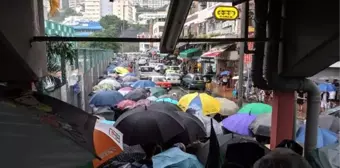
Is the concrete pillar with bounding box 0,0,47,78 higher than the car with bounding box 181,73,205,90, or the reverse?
the concrete pillar with bounding box 0,0,47,78

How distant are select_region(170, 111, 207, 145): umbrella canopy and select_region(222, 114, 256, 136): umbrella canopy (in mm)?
1646

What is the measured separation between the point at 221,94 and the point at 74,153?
2479 centimetres

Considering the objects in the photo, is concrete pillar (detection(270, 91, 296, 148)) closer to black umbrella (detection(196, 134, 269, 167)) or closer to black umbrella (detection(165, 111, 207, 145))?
black umbrella (detection(196, 134, 269, 167))

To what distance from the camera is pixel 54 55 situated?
1043 centimetres

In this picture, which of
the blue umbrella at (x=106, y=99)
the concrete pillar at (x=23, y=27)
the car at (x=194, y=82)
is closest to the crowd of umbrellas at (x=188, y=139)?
the concrete pillar at (x=23, y=27)

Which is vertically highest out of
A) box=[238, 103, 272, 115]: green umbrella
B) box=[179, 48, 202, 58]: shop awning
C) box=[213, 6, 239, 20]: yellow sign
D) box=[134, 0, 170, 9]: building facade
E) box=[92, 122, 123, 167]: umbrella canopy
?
box=[134, 0, 170, 9]: building facade

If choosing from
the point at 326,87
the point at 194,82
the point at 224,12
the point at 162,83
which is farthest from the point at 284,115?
the point at 162,83

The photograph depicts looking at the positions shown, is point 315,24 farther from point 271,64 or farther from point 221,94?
point 221,94

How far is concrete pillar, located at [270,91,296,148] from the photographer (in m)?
6.57

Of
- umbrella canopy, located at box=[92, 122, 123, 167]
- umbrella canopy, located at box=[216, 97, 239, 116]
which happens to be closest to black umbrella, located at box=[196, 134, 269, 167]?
umbrella canopy, located at box=[92, 122, 123, 167]

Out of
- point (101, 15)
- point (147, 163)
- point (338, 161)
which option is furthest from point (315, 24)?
point (101, 15)

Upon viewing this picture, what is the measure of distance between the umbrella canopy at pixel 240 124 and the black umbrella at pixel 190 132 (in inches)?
64.8

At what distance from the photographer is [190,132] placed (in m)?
8.89

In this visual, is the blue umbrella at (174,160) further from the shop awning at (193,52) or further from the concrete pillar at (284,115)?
the shop awning at (193,52)
